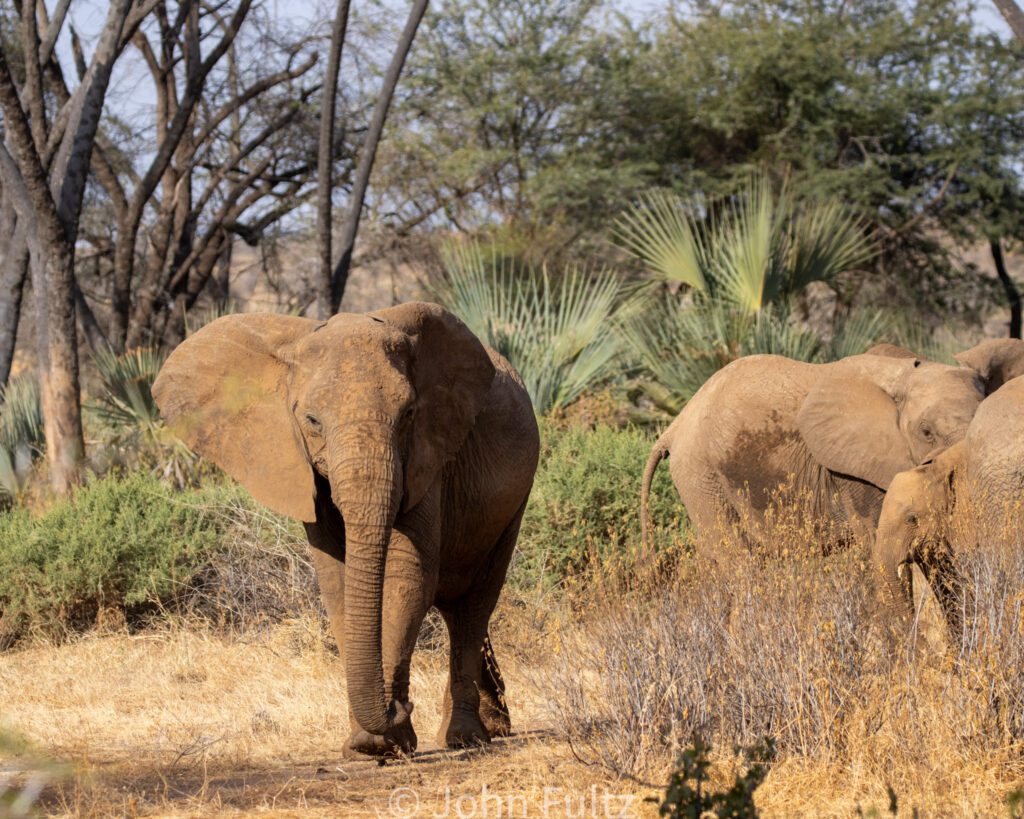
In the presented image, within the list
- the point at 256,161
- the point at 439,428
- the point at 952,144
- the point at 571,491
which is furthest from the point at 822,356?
the point at 256,161

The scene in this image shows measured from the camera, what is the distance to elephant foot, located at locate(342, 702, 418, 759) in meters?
5.56

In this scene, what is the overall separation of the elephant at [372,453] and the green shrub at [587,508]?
300 centimetres

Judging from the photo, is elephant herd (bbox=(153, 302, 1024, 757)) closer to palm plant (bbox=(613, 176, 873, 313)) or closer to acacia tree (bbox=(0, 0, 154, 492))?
palm plant (bbox=(613, 176, 873, 313))

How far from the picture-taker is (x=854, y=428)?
27.3ft

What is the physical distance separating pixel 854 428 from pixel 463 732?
3.18 meters

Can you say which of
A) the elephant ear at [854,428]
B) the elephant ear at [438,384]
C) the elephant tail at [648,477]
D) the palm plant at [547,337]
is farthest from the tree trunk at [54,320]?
the elephant ear at [438,384]

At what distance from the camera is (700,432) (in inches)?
360

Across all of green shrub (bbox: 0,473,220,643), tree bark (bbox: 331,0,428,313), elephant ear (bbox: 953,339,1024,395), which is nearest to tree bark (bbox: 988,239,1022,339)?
tree bark (bbox: 331,0,428,313)

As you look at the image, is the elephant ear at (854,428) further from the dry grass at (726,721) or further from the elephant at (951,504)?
the dry grass at (726,721)

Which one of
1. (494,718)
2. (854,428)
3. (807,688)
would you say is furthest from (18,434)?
(807,688)

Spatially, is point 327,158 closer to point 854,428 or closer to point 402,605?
point 854,428

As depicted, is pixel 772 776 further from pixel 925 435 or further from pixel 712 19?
pixel 712 19

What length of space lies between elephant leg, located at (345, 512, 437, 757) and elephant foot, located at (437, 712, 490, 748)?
641 millimetres

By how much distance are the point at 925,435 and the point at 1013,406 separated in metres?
1.75
